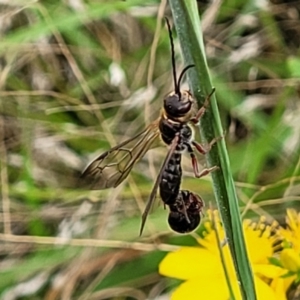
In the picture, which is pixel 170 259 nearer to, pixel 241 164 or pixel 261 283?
pixel 261 283

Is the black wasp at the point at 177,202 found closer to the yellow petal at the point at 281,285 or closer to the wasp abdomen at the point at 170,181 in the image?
the wasp abdomen at the point at 170,181

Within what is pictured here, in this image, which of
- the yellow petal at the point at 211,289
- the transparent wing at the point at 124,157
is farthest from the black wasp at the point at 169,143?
the yellow petal at the point at 211,289

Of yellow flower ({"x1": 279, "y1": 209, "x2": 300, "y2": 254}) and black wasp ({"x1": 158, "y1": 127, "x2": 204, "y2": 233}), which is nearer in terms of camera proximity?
black wasp ({"x1": 158, "y1": 127, "x2": 204, "y2": 233})

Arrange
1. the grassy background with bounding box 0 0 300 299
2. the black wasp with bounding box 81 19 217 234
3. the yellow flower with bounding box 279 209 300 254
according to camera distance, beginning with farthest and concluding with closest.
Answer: the grassy background with bounding box 0 0 300 299 → the yellow flower with bounding box 279 209 300 254 → the black wasp with bounding box 81 19 217 234

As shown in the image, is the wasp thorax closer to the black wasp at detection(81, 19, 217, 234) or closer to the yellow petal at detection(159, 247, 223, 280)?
the black wasp at detection(81, 19, 217, 234)

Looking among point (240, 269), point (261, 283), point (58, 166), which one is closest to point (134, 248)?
point (58, 166)

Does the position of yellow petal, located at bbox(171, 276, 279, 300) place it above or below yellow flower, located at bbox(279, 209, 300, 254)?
below

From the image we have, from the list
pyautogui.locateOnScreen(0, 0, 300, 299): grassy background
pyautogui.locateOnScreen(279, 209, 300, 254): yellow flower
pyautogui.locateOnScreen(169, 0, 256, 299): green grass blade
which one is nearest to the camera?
pyautogui.locateOnScreen(169, 0, 256, 299): green grass blade

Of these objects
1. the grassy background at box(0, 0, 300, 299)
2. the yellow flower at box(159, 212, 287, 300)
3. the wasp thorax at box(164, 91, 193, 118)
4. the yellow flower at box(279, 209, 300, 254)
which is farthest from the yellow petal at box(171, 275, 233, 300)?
the grassy background at box(0, 0, 300, 299)
